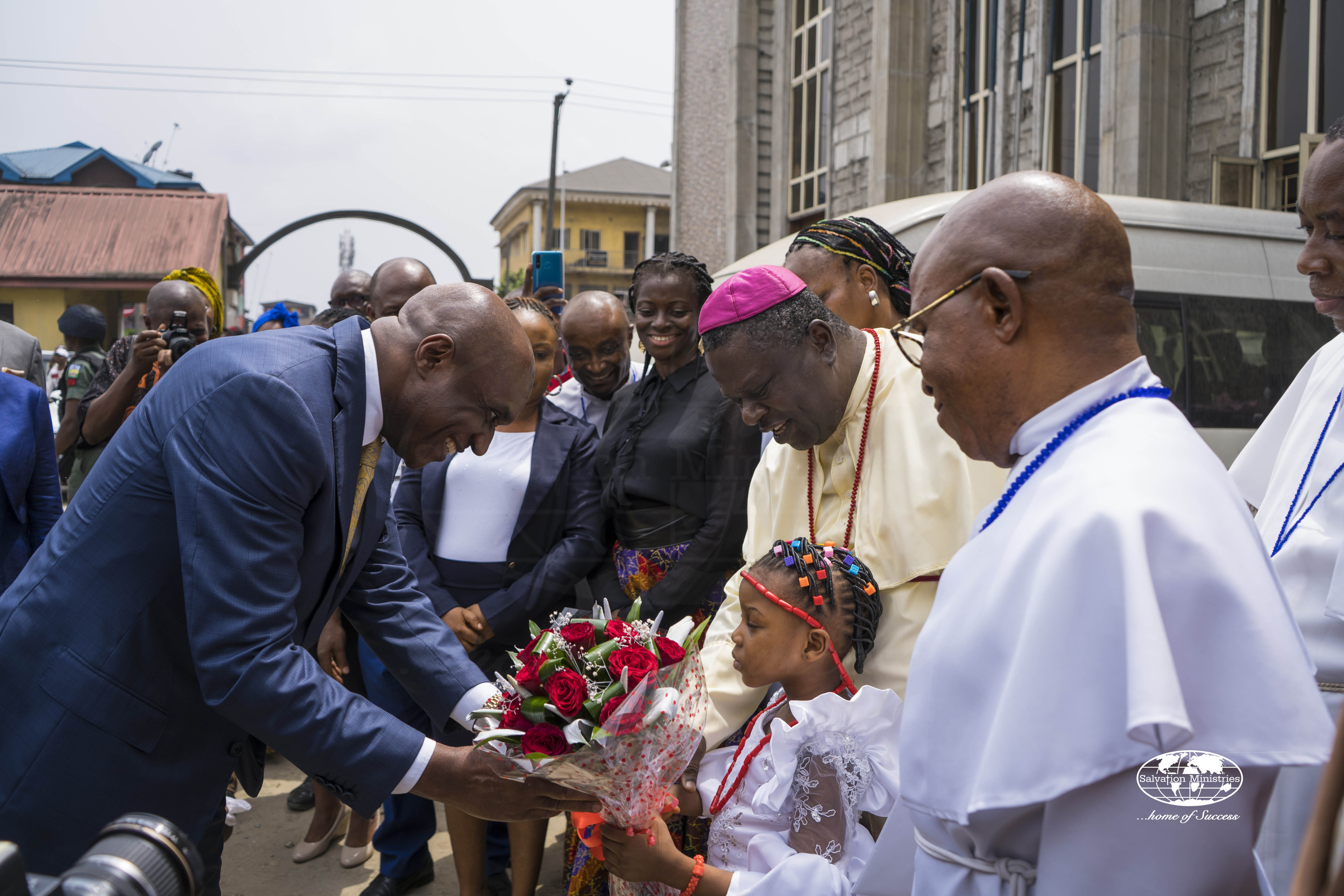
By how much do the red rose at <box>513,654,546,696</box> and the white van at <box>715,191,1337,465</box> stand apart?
3794 mm

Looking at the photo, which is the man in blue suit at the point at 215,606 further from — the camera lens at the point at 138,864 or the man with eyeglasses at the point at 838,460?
the camera lens at the point at 138,864

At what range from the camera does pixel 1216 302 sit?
18.4 ft

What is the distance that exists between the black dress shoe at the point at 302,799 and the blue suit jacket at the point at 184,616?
9.77 ft

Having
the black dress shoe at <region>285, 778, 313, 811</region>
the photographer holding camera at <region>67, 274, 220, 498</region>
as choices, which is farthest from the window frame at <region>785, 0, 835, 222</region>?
the black dress shoe at <region>285, 778, 313, 811</region>

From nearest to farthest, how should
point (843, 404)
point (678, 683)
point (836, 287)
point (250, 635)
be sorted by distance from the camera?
point (250, 635), point (678, 683), point (843, 404), point (836, 287)

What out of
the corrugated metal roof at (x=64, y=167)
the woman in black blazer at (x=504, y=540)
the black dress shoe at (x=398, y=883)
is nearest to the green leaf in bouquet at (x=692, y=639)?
the woman in black blazer at (x=504, y=540)

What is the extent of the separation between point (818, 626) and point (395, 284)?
3.39 metres

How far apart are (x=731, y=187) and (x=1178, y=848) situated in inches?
594

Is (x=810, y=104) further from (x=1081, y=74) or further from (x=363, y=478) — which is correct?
(x=363, y=478)

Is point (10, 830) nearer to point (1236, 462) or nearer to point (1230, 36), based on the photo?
point (1236, 462)

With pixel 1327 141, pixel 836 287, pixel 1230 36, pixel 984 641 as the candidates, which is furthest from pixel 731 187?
pixel 984 641

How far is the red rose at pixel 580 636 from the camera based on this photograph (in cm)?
224

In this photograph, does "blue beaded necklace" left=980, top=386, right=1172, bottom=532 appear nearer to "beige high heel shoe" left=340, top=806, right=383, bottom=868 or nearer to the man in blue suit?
the man in blue suit

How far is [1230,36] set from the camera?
7.75 metres
